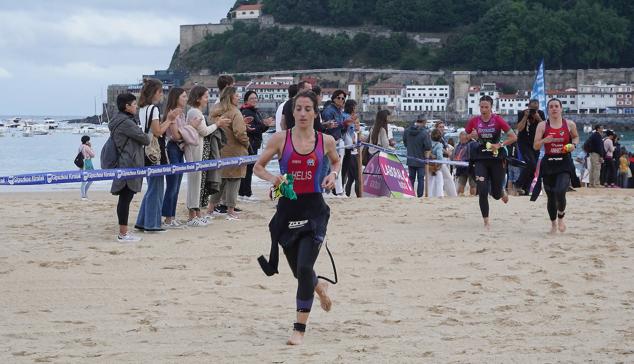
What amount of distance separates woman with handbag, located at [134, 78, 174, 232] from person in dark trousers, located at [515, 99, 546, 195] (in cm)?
630

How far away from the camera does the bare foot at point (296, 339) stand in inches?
237

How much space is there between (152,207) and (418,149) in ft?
19.1

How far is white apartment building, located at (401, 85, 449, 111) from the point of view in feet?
404

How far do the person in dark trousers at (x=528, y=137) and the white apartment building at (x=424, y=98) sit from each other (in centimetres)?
10646

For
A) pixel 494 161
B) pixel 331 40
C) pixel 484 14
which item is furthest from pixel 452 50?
pixel 494 161

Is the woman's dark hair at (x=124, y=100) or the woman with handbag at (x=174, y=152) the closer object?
the woman's dark hair at (x=124, y=100)

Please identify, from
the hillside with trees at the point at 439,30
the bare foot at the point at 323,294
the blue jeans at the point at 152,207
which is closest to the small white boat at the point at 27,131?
the hillside with trees at the point at 439,30

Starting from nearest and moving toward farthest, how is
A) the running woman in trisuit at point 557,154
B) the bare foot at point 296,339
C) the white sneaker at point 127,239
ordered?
the bare foot at point 296,339 → the white sneaker at point 127,239 → the running woman in trisuit at point 557,154

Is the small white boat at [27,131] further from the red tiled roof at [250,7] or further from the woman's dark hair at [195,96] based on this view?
the woman's dark hair at [195,96]

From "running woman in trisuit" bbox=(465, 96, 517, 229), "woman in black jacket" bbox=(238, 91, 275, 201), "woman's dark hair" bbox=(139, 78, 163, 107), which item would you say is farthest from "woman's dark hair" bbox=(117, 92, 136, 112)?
"running woman in trisuit" bbox=(465, 96, 517, 229)

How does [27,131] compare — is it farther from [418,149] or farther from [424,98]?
[418,149]

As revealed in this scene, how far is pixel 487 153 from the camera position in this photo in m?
10.9

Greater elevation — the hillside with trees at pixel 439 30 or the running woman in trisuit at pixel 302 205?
the hillside with trees at pixel 439 30

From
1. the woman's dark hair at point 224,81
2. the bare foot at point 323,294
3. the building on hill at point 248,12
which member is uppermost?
the building on hill at point 248,12
